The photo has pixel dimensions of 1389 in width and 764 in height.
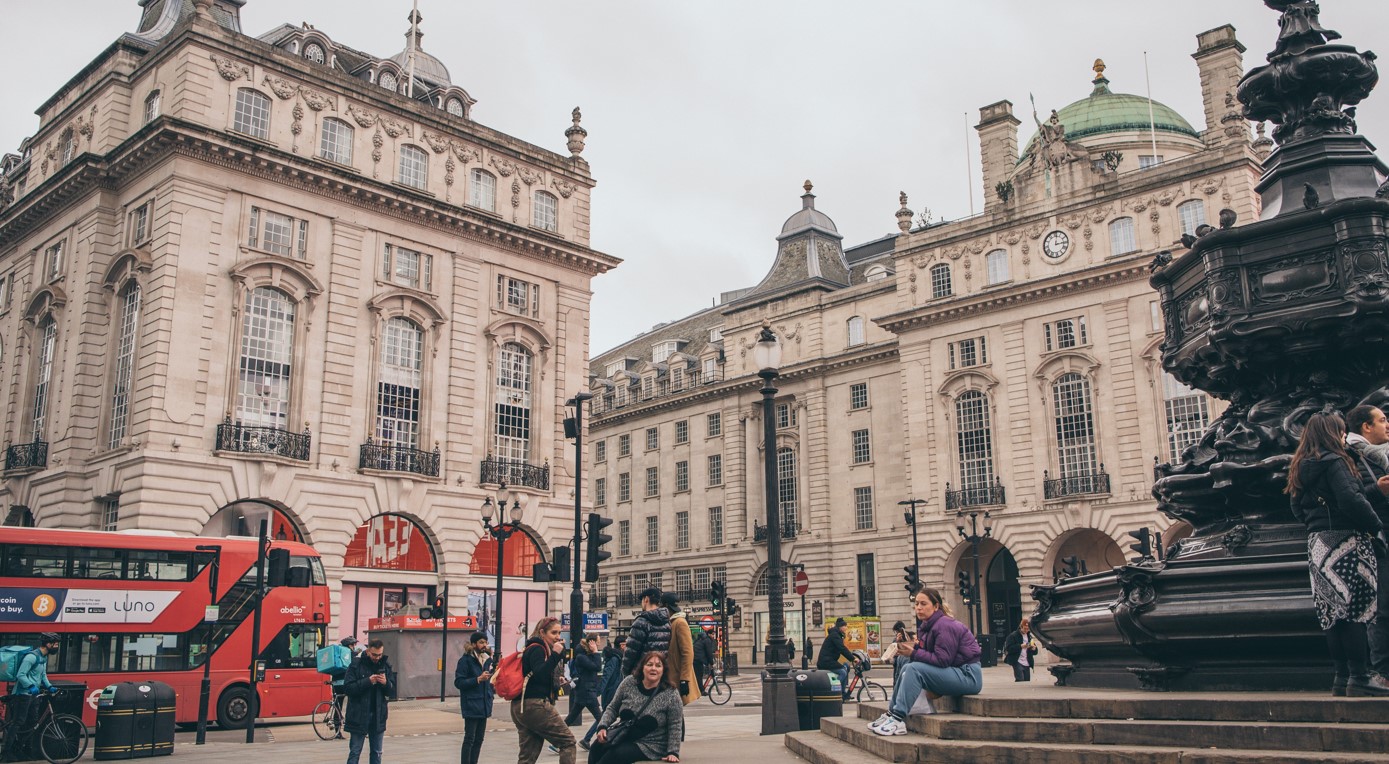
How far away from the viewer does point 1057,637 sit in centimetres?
1146

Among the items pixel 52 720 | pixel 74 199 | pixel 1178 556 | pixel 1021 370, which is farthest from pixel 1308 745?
pixel 1021 370

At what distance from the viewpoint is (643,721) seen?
8.83 m

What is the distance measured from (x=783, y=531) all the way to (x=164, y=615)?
39727 millimetres

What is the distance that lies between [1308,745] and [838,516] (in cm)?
5034

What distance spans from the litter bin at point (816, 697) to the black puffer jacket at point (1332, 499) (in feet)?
31.0

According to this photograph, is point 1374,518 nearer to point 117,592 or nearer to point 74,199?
point 117,592

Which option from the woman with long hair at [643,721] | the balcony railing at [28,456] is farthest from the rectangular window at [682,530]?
the woman with long hair at [643,721]

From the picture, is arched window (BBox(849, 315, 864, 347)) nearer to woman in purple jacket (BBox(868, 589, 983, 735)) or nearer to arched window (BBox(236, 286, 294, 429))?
arched window (BBox(236, 286, 294, 429))

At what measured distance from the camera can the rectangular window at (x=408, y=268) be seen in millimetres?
37750

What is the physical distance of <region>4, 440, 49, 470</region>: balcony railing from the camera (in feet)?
117

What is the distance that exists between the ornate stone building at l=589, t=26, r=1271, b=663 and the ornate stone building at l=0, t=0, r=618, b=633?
18.5m

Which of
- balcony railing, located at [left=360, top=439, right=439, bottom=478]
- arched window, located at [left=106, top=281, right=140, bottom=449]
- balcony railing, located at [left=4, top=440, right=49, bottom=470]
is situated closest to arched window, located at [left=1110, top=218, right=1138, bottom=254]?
balcony railing, located at [left=360, top=439, right=439, bottom=478]

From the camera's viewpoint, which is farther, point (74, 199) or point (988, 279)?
point (988, 279)

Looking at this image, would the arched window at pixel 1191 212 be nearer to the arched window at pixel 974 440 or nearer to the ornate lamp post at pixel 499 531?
the arched window at pixel 974 440
